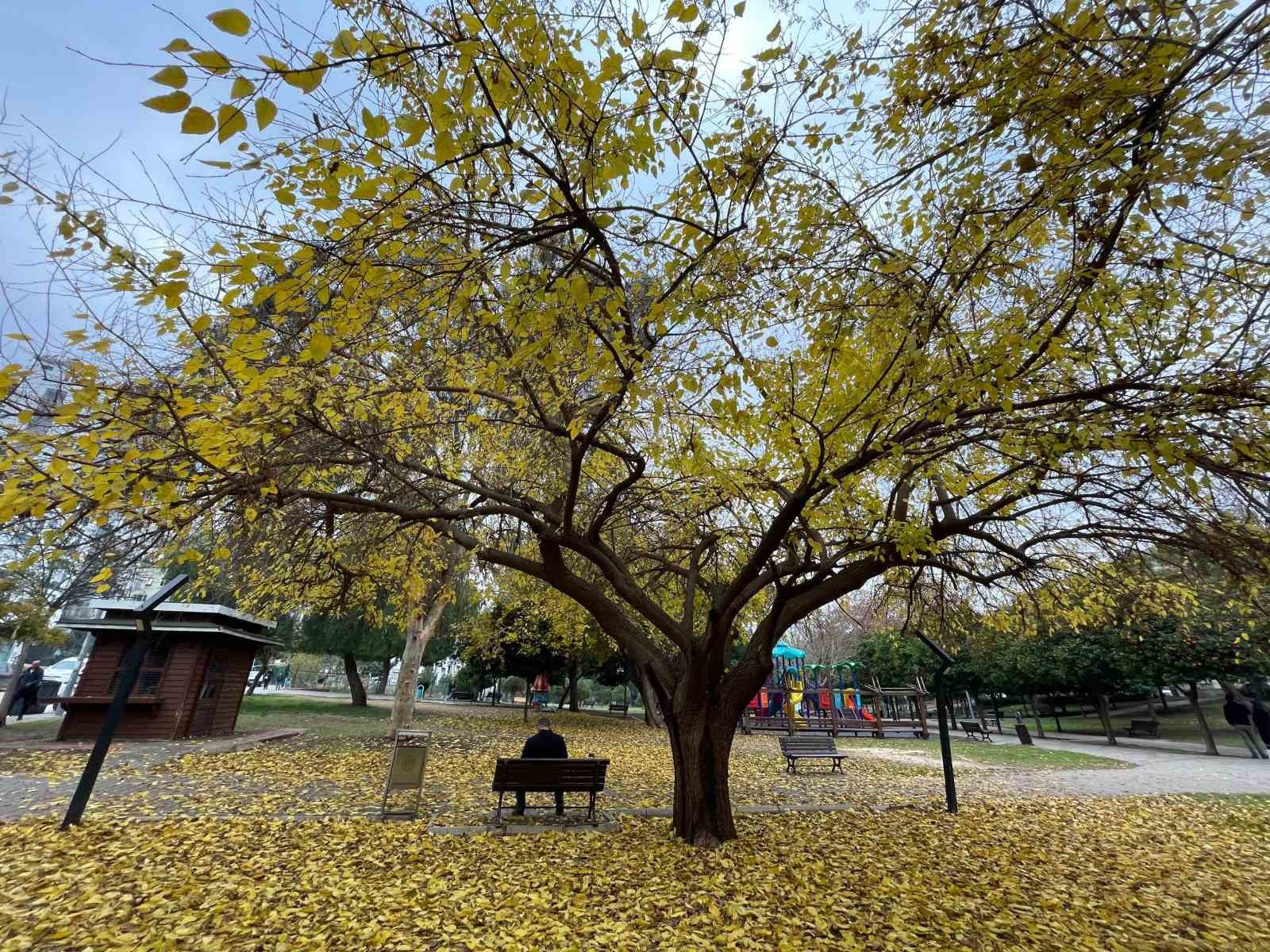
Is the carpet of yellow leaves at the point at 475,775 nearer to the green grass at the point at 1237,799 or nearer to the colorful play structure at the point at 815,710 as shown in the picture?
the green grass at the point at 1237,799

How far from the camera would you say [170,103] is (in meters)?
1.80

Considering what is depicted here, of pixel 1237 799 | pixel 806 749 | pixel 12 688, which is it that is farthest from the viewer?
pixel 12 688

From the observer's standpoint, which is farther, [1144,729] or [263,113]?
[1144,729]

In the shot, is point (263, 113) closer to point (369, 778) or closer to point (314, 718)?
point (369, 778)

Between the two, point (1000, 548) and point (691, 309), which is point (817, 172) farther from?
point (1000, 548)

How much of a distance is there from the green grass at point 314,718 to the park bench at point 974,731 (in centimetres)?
1951

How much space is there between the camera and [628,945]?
4.01 m

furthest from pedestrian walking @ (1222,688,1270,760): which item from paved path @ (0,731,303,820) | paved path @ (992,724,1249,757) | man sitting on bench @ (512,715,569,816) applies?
paved path @ (0,731,303,820)

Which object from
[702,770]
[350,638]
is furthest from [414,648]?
[702,770]

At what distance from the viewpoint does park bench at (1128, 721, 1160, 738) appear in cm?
2058

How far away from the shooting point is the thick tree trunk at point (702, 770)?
6.24 metres

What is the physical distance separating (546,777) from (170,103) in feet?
22.7

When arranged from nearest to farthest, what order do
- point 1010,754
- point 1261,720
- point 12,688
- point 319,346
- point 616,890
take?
point 319,346, point 616,890, point 12,688, point 1261,720, point 1010,754

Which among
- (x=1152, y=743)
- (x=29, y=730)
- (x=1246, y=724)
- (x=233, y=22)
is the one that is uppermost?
(x=233, y=22)
